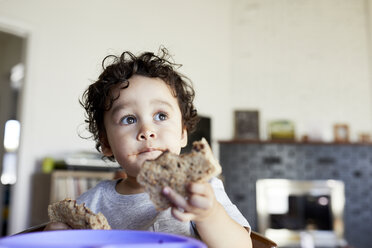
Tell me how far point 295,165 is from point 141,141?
430cm

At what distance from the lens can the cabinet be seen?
2.88 m

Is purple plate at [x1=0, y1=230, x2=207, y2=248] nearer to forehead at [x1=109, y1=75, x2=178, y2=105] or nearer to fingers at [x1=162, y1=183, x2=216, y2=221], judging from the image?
fingers at [x1=162, y1=183, x2=216, y2=221]

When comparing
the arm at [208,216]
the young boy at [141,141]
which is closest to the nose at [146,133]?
the young boy at [141,141]

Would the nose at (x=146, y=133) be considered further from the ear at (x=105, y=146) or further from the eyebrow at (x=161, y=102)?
the ear at (x=105, y=146)

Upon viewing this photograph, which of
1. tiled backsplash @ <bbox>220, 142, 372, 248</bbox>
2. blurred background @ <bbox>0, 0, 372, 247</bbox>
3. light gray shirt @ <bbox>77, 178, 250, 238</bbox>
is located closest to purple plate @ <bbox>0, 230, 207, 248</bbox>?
light gray shirt @ <bbox>77, 178, 250, 238</bbox>

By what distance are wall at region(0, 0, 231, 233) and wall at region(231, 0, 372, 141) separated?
0.93 metres

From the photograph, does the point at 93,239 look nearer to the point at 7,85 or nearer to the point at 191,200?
the point at 191,200

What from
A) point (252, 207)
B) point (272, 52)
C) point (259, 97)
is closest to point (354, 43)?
point (272, 52)

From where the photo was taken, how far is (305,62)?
17.2 ft

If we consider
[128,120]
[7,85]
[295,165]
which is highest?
[7,85]

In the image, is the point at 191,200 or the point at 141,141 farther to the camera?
the point at 141,141

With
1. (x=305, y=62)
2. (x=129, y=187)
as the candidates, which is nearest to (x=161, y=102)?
(x=129, y=187)

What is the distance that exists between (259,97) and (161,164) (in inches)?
189

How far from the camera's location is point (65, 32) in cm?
353
